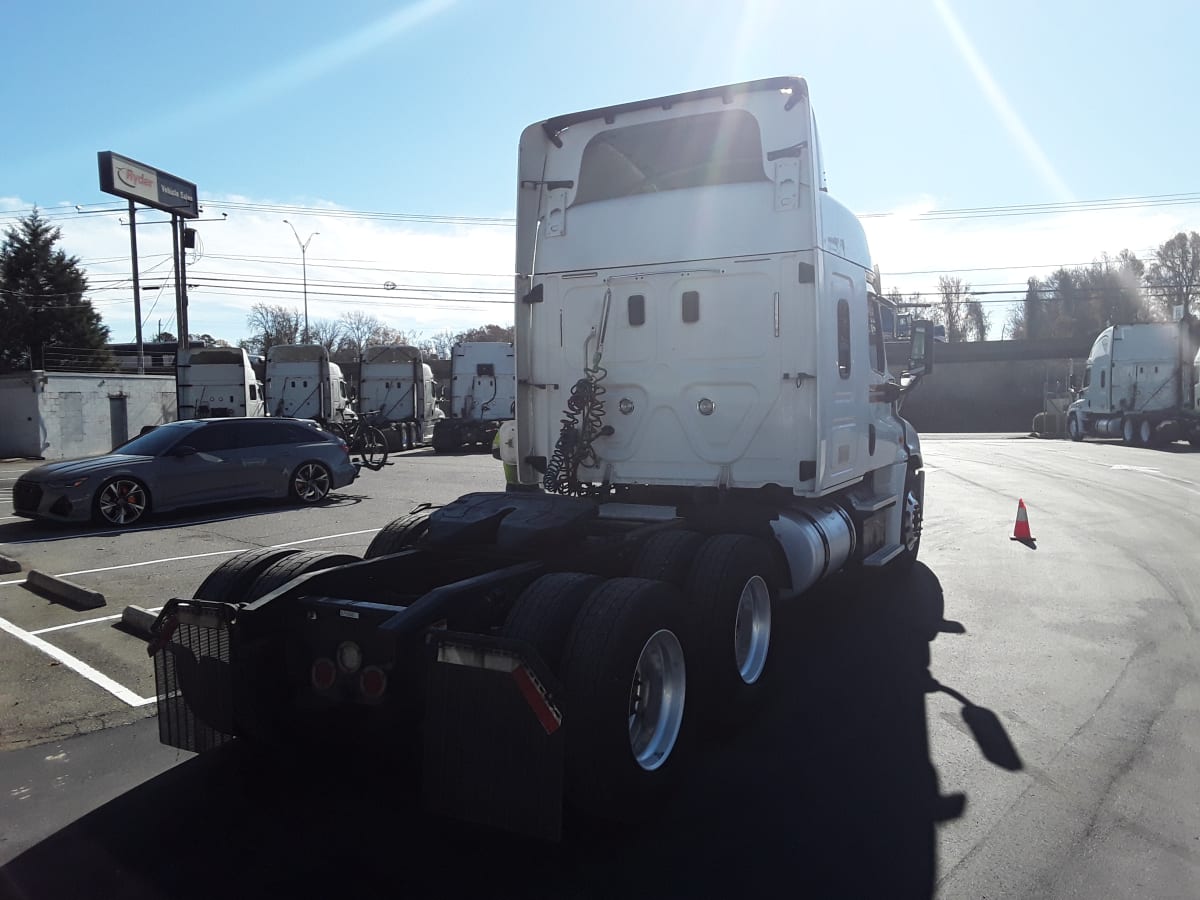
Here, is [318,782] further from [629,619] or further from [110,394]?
[110,394]

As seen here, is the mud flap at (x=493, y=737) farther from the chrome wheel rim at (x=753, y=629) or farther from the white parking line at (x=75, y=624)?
the white parking line at (x=75, y=624)

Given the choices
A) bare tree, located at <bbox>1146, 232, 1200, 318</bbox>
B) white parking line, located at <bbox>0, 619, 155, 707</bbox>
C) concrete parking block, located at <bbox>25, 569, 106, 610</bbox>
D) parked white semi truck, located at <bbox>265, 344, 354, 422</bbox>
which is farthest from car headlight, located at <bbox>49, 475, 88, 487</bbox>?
bare tree, located at <bbox>1146, 232, 1200, 318</bbox>

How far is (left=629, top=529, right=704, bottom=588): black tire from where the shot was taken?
14.9 ft

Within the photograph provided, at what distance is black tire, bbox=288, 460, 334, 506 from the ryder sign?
3186 centimetres

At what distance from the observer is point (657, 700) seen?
13.5 feet

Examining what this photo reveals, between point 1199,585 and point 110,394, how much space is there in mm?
32388

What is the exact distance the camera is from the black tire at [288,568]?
4.40 metres

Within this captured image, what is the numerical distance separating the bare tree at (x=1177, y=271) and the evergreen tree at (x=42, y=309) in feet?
214

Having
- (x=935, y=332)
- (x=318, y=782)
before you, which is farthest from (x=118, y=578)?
(x=935, y=332)

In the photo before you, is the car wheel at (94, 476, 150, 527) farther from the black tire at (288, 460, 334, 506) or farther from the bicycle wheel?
the bicycle wheel

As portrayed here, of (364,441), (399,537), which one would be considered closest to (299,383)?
(364,441)

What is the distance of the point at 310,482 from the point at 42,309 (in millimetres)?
39799

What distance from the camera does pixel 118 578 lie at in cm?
883

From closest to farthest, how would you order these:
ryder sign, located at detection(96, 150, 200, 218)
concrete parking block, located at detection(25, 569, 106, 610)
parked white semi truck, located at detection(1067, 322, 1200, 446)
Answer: concrete parking block, located at detection(25, 569, 106, 610) < parked white semi truck, located at detection(1067, 322, 1200, 446) < ryder sign, located at detection(96, 150, 200, 218)
